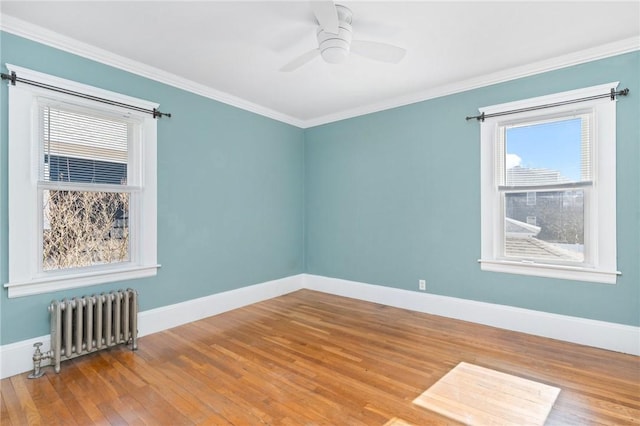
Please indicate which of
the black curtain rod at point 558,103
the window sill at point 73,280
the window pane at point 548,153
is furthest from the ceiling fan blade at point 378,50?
the window sill at point 73,280

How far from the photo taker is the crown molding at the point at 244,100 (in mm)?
2604

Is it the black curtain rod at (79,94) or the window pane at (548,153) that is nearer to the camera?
the black curtain rod at (79,94)

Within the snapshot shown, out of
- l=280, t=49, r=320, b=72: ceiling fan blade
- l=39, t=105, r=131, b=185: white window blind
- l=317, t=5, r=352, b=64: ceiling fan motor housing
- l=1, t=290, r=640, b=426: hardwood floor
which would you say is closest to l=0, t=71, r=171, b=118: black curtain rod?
l=39, t=105, r=131, b=185: white window blind

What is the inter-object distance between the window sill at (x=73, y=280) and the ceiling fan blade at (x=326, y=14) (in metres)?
2.90

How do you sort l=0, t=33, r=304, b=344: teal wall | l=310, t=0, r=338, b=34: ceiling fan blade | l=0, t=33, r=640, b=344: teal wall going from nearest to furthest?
l=310, t=0, r=338, b=34: ceiling fan blade
l=0, t=33, r=304, b=344: teal wall
l=0, t=33, r=640, b=344: teal wall

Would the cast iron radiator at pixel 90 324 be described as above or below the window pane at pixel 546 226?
below

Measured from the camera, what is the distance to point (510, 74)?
338 cm

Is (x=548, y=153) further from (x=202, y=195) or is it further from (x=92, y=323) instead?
(x=92, y=323)

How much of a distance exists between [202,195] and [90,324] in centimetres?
174

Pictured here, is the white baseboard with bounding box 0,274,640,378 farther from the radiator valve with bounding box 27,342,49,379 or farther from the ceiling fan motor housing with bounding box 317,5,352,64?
the ceiling fan motor housing with bounding box 317,5,352,64

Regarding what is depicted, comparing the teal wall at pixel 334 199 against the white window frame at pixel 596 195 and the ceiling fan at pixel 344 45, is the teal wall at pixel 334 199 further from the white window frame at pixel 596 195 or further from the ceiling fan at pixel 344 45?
the ceiling fan at pixel 344 45

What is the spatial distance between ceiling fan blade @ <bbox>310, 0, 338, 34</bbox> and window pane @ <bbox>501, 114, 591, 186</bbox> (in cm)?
241

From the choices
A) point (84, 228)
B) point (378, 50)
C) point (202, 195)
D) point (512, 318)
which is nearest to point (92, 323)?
point (84, 228)

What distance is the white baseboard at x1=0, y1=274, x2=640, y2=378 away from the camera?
2639 mm
